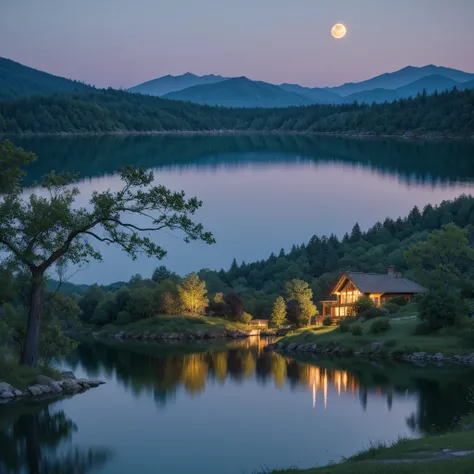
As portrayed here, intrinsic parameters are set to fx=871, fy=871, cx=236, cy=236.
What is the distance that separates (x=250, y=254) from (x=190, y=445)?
3094 inches

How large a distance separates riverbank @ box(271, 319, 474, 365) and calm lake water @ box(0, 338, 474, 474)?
214 centimetres

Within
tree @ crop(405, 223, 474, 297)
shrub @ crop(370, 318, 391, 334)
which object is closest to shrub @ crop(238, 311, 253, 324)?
tree @ crop(405, 223, 474, 297)

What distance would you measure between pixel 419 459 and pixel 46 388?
2017 centimetres

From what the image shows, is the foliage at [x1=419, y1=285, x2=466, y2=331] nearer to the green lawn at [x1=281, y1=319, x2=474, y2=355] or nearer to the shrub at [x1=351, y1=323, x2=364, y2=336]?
the green lawn at [x1=281, y1=319, x2=474, y2=355]

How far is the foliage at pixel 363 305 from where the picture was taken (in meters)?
62.0

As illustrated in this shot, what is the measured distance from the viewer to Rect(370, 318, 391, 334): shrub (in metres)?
52.9

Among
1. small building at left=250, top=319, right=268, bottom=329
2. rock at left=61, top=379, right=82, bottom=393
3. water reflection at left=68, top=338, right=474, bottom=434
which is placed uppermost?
rock at left=61, top=379, right=82, bottom=393

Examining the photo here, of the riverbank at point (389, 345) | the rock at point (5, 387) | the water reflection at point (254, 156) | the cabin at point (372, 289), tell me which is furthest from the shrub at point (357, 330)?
the water reflection at point (254, 156)

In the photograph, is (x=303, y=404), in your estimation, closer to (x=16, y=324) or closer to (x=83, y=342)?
(x=16, y=324)

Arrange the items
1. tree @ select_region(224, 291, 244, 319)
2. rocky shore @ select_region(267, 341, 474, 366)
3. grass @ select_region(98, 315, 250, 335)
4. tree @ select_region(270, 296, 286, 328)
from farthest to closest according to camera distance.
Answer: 1. tree @ select_region(224, 291, 244, 319)
2. tree @ select_region(270, 296, 286, 328)
3. grass @ select_region(98, 315, 250, 335)
4. rocky shore @ select_region(267, 341, 474, 366)

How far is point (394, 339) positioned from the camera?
50.2 m

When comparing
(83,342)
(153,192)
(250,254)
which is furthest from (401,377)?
(250,254)

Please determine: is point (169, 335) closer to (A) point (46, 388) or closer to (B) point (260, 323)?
(B) point (260, 323)

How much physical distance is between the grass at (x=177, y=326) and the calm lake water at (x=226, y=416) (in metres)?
24.3
